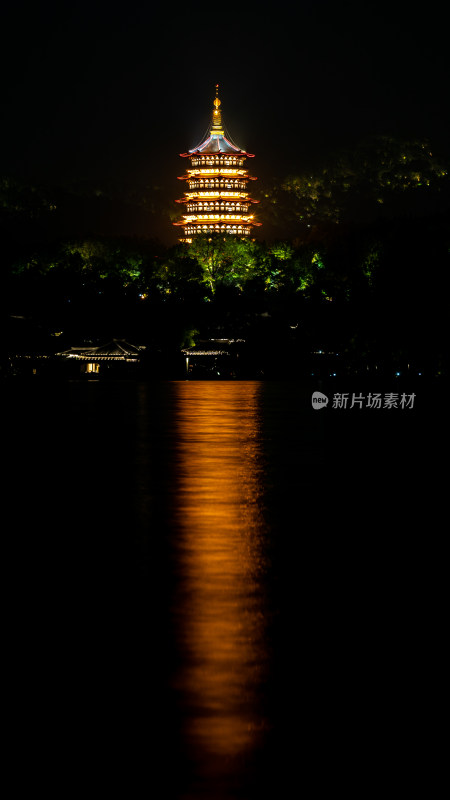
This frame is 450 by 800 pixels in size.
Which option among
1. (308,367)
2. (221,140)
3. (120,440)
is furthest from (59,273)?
(120,440)

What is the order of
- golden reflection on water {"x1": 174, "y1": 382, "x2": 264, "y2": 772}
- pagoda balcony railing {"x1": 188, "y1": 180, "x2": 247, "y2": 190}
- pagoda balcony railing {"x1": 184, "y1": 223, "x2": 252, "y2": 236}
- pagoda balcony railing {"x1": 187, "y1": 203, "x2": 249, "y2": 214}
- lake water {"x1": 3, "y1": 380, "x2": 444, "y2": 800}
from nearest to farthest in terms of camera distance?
lake water {"x1": 3, "y1": 380, "x2": 444, "y2": 800}, golden reflection on water {"x1": 174, "y1": 382, "x2": 264, "y2": 772}, pagoda balcony railing {"x1": 184, "y1": 223, "x2": 252, "y2": 236}, pagoda balcony railing {"x1": 187, "y1": 203, "x2": 249, "y2": 214}, pagoda balcony railing {"x1": 188, "y1": 180, "x2": 247, "y2": 190}

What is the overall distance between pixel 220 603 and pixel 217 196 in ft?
384

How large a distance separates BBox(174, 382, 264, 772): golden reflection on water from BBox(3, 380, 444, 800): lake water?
0.07ft

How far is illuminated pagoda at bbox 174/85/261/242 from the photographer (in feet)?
404

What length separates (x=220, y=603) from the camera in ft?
30.0

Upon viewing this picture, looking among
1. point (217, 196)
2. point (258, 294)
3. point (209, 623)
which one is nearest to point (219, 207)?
point (217, 196)

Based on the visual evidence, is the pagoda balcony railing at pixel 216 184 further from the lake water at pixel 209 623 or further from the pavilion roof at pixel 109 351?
the lake water at pixel 209 623

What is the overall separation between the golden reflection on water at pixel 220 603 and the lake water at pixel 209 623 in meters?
0.02

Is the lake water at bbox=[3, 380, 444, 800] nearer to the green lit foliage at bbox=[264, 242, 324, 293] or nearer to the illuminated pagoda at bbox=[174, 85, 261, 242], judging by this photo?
the green lit foliage at bbox=[264, 242, 324, 293]

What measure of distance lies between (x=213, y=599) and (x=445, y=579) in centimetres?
230

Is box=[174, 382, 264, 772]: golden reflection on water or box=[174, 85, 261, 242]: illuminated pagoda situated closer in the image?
box=[174, 382, 264, 772]: golden reflection on water

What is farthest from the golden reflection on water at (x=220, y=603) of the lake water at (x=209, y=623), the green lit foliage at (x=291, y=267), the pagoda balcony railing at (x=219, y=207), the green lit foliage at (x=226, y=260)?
the pagoda balcony railing at (x=219, y=207)

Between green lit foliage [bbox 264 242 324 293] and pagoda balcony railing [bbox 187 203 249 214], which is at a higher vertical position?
pagoda balcony railing [bbox 187 203 249 214]

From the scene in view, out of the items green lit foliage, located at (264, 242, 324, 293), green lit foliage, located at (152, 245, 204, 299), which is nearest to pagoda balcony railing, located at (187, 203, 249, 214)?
green lit foliage, located at (264, 242, 324, 293)
